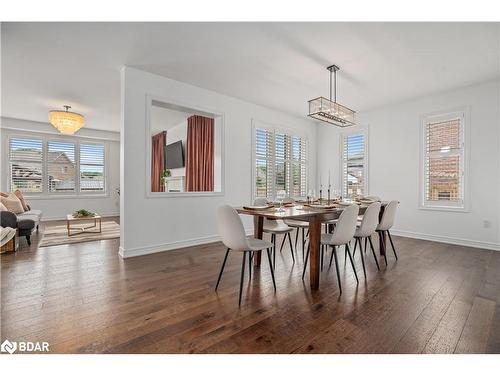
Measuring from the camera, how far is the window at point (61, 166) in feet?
22.9

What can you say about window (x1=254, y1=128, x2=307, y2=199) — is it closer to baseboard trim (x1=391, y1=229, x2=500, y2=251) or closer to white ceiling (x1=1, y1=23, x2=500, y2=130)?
white ceiling (x1=1, y1=23, x2=500, y2=130)

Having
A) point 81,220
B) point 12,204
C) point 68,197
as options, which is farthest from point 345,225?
point 68,197

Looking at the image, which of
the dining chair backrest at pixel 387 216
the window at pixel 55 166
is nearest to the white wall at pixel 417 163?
the dining chair backrest at pixel 387 216

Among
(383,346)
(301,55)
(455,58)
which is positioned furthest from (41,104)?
(455,58)

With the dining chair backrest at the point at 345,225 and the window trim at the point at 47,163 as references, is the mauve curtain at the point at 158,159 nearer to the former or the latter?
the window trim at the point at 47,163

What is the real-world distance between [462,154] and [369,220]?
305 centimetres

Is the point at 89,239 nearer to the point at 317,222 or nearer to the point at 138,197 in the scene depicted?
the point at 138,197

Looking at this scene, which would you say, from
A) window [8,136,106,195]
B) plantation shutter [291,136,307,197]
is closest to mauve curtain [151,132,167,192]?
window [8,136,106,195]

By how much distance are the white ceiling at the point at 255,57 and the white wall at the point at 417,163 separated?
368 millimetres

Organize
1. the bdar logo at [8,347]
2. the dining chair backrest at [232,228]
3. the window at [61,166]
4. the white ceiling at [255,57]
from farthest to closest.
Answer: the window at [61,166], the white ceiling at [255,57], the dining chair backrest at [232,228], the bdar logo at [8,347]

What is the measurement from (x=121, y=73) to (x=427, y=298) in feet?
15.2

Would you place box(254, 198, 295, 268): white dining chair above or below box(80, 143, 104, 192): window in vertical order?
below

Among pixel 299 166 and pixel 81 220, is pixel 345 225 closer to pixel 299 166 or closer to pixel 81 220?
pixel 299 166

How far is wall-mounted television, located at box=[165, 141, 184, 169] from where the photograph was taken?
6.12 metres
